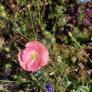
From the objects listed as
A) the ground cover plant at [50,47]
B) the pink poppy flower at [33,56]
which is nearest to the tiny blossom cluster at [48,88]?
the ground cover plant at [50,47]

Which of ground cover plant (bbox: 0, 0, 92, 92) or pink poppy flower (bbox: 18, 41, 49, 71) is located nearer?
pink poppy flower (bbox: 18, 41, 49, 71)

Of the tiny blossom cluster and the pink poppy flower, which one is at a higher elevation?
the pink poppy flower

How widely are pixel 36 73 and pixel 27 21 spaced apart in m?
0.61

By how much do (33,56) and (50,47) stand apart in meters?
0.34

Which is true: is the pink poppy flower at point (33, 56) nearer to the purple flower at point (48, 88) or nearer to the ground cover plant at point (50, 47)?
the ground cover plant at point (50, 47)

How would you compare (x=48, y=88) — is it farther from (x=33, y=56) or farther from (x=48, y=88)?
(x=33, y=56)

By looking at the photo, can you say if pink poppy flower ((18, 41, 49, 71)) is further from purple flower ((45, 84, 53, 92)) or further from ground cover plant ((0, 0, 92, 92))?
purple flower ((45, 84, 53, 92))

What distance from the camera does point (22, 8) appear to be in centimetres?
253

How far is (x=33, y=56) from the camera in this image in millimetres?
1817

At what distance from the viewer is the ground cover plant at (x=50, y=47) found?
191cm

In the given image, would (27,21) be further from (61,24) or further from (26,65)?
(26,65)

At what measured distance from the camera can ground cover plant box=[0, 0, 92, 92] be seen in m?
1.91

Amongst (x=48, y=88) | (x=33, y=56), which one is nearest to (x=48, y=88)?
(x=48, y=88)

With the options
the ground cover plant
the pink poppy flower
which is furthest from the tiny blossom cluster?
the pink poppy flower
